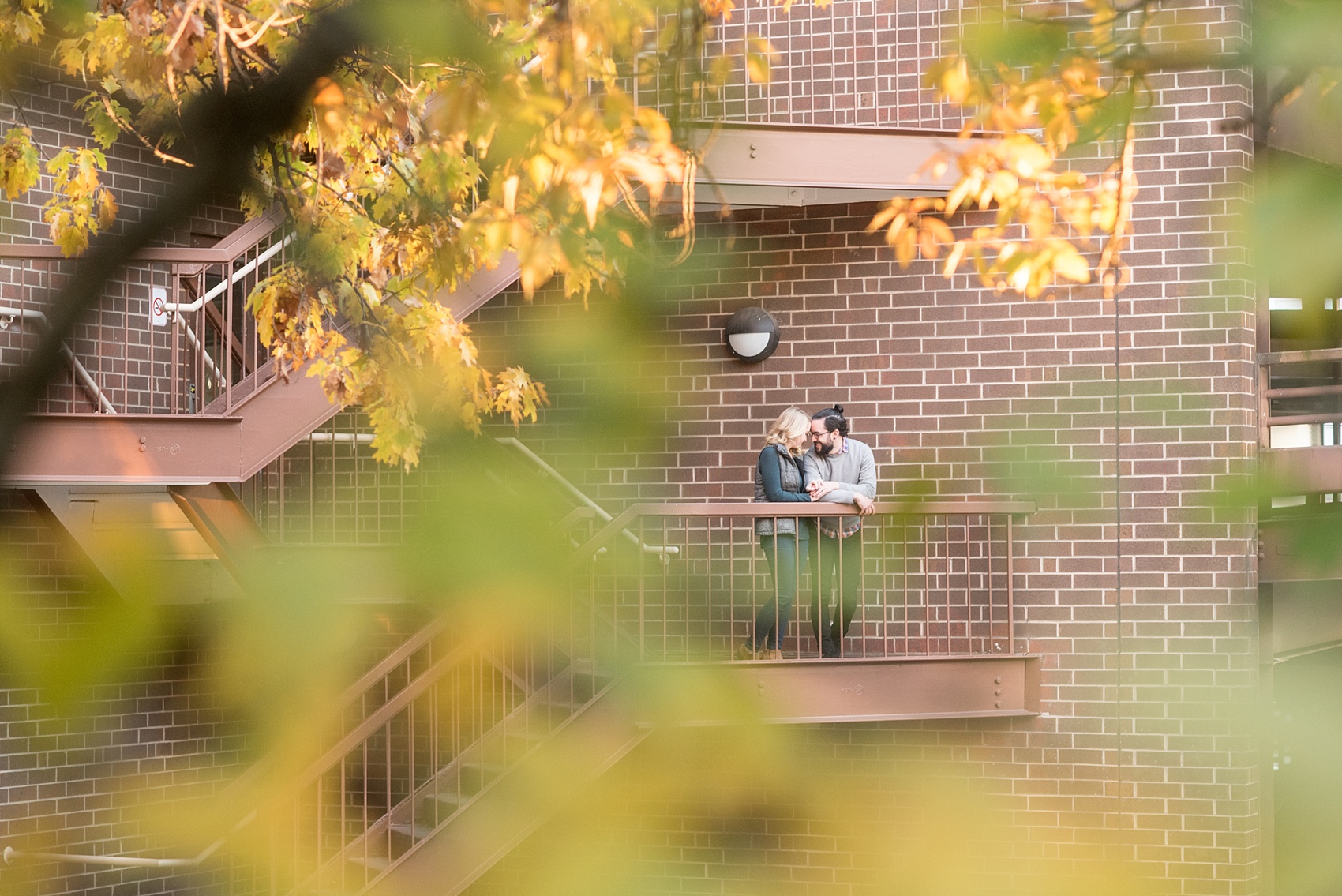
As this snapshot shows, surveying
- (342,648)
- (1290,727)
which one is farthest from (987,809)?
(342,648)

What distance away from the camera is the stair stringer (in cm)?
207

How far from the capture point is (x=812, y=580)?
689cm

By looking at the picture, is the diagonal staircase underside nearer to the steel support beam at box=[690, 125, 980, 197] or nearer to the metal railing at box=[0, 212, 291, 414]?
the metal railing at box=[0, 212, 291, 414]

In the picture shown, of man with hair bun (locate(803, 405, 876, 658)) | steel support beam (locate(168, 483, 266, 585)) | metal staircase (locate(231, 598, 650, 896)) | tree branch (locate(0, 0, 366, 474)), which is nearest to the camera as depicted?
tree branch (locate(0, 0, 366, 474))

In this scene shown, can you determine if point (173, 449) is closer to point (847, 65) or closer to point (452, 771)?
point (452, 771)

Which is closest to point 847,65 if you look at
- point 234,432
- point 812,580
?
point 812,580

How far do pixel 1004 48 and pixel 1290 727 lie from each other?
88cm

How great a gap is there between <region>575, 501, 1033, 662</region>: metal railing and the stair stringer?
0.26m

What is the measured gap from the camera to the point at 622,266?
1.27m

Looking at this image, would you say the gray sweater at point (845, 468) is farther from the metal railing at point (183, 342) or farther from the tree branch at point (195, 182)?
the tree branch at point (195, 182)

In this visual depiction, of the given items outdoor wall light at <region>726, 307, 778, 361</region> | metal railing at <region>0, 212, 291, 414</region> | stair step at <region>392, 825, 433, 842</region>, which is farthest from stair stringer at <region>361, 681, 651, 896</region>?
outdoor wall light at <region>726, 307, 778, 361</region>

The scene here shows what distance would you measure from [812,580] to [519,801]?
462 centimetres

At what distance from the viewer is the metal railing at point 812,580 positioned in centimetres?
146

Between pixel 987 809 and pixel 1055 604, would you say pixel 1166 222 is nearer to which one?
pixel 1055 604
